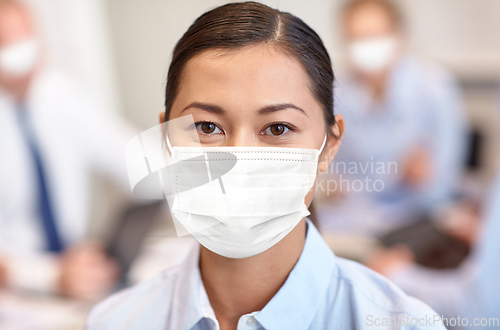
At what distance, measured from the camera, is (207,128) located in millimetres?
524

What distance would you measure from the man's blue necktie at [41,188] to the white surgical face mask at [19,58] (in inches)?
6.0

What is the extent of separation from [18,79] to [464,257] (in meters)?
1.84

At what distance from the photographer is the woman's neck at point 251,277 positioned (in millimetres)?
572

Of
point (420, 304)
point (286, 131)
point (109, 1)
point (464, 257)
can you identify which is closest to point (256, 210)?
point (286, 131)

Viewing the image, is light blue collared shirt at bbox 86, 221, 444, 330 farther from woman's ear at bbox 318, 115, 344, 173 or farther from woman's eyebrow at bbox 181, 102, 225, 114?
woman's eyebrow at bbox 181, 102, 225, 114

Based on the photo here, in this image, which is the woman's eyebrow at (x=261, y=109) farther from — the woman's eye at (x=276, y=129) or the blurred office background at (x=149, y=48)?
the blurred office background at (x=149, y=48)

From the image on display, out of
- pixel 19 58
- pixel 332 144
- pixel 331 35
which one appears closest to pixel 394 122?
pixel 331 35

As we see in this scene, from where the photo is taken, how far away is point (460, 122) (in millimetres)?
2055

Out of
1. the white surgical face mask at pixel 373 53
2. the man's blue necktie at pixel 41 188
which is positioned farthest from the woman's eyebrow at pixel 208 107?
the white surgical face mask at pixel 373 53

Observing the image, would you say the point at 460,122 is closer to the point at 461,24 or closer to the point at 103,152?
the point at 461,24

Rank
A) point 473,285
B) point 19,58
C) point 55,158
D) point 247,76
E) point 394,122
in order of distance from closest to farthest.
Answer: point 247,76 → point 473,285 → point 19,58 → point 55,158 → point 394,122

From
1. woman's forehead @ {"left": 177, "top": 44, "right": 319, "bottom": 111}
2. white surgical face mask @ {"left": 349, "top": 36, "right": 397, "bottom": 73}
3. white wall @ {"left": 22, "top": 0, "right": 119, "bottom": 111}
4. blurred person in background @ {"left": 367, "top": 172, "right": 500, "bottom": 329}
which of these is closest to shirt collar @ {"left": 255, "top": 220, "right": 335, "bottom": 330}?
woman's forehead @ {"left": 177, "top": 44, "right": 319, "bottom": 111}

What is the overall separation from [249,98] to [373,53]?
153cm

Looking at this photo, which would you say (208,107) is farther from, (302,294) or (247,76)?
(302,294)
